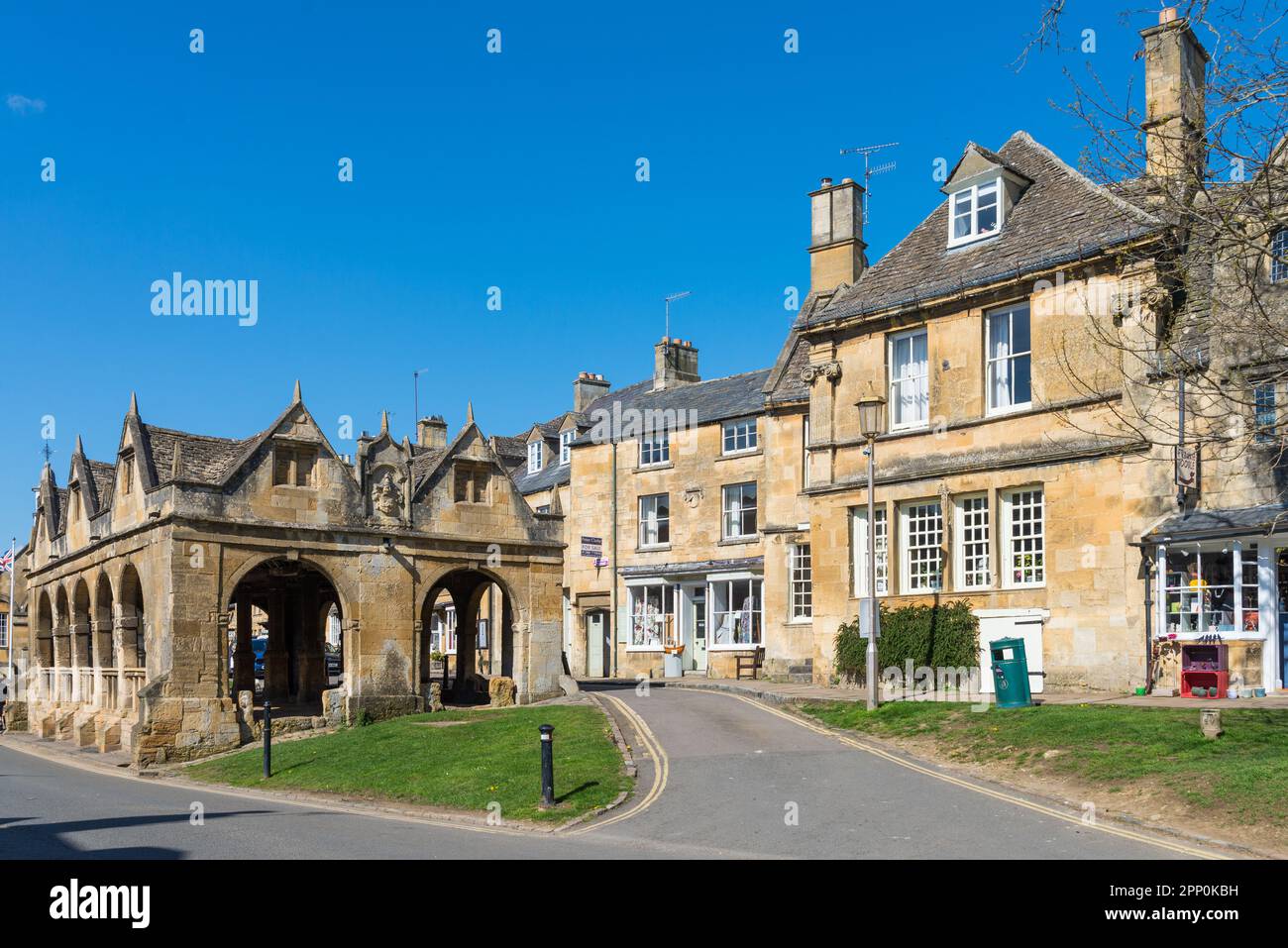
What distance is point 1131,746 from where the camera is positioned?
53.2ft

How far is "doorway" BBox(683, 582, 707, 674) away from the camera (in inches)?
1599

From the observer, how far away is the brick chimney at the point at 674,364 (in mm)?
46750

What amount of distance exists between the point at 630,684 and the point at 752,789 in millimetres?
19044

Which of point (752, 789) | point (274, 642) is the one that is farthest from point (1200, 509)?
point (274, 642)

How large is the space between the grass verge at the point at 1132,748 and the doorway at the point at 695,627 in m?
19.1

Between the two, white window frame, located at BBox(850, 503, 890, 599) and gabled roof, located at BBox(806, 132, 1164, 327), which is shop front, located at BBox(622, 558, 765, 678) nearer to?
white window frame, located at BBox(850, 503, 890, 599)

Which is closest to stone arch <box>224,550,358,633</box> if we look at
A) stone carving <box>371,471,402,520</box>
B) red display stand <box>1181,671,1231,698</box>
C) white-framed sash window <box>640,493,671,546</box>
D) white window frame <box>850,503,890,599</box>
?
stone carving <box>371,471,402,520</box>

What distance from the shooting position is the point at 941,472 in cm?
A: 2558

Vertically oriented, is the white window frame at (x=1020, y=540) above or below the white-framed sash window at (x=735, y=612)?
above

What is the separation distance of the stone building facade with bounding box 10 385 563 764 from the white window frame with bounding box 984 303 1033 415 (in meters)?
12.3

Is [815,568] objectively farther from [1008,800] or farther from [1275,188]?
[1275,188]

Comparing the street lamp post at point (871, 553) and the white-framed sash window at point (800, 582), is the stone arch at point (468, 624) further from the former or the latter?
the street lamp post at point (871, 553)

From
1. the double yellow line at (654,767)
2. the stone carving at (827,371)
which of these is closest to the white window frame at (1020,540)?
the stone carving at (827,371)

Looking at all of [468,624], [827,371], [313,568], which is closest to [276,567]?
[313,568]
